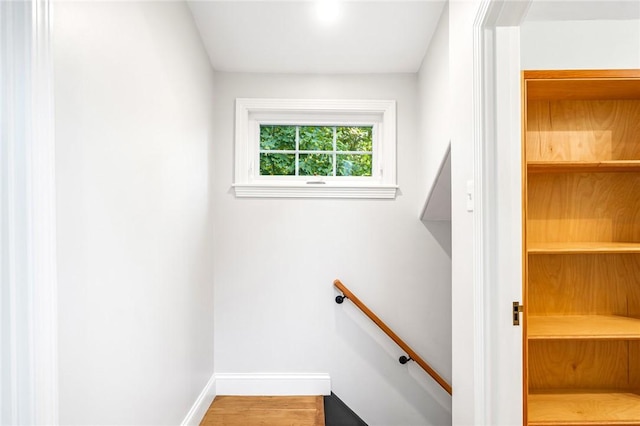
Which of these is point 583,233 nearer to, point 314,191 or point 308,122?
point 314,191

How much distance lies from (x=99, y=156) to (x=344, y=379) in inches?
86.6

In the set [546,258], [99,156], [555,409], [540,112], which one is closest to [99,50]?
[99,156]

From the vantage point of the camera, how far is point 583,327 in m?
1.67

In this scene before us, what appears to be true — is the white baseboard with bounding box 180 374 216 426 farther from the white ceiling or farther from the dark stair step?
the white ceiling

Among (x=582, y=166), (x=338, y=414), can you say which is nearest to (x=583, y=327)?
(x=582, y=166)

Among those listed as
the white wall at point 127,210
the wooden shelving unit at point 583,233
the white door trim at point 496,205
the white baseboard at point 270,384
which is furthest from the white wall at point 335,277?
the white door trim at point 496,205

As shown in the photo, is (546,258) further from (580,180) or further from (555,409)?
(555,409)

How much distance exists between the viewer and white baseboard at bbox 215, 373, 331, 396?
2736 millimetres

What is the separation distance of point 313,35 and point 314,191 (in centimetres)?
96

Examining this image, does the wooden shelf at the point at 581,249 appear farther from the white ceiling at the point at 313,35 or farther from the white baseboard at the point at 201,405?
the white baseboard at the point at 201,405

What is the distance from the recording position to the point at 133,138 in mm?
1433

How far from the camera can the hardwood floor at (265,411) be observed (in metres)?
2.34

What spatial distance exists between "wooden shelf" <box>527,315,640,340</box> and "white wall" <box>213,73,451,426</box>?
1.04 m

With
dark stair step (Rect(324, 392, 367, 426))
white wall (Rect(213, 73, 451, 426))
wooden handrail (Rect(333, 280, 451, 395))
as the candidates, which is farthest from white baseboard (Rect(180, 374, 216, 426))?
wooden handrail (Rect(333, 280, 451, 395))
